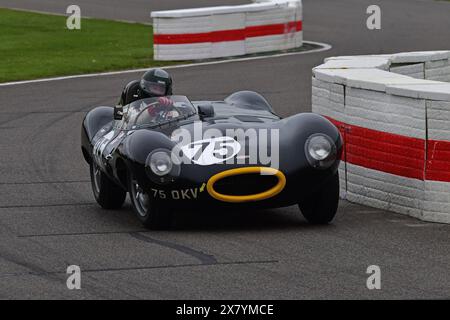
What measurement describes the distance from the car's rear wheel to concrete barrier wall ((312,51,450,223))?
6.82ft

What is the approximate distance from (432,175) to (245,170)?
168 centimetres

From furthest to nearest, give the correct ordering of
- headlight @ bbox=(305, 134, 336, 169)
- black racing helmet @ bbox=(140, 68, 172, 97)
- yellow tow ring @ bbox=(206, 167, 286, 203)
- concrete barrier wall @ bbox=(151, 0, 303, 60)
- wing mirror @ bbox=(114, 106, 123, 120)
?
concrete barrier wall @ bbox=(151, 0, 303, 60), wing mirror @ bbox=(114, 106, 123, 120), black racing helmet @ bbox=(140, 68, 172, 97), headlight @ bbox=(305, 134, 336, 169), yellow tow ring @ bbox=(206, 167, 286, 203)

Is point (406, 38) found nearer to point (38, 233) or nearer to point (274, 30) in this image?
point (274, 30)

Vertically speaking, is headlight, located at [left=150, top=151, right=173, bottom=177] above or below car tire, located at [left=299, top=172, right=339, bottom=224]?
above

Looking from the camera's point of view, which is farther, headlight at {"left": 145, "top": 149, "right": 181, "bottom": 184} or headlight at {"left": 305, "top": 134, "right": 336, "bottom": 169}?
headlight at {"left": 305, "top": 134, "right": 336, "bottom": 169}

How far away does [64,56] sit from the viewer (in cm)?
2534

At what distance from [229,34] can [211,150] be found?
47.9 ft

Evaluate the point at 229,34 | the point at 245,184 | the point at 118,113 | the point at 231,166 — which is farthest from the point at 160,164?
the point at 229,34

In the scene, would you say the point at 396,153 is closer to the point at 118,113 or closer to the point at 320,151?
the point at 320,151

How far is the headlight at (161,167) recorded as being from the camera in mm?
10469

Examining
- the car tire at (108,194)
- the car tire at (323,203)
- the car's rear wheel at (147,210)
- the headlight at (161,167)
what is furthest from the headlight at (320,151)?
the car tire at (108,194)

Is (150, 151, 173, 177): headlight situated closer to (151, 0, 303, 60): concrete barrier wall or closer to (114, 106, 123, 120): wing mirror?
(114, 106, 123, 120): wing mirror

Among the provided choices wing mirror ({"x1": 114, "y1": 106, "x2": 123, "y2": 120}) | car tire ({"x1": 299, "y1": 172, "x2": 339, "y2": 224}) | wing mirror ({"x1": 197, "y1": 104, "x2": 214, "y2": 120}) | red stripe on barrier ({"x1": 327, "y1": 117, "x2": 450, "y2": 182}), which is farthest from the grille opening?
wing mirror ({"x1": 114, "y1": 106, "x2": 123, "y2": 120})

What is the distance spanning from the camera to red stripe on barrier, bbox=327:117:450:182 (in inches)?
434
